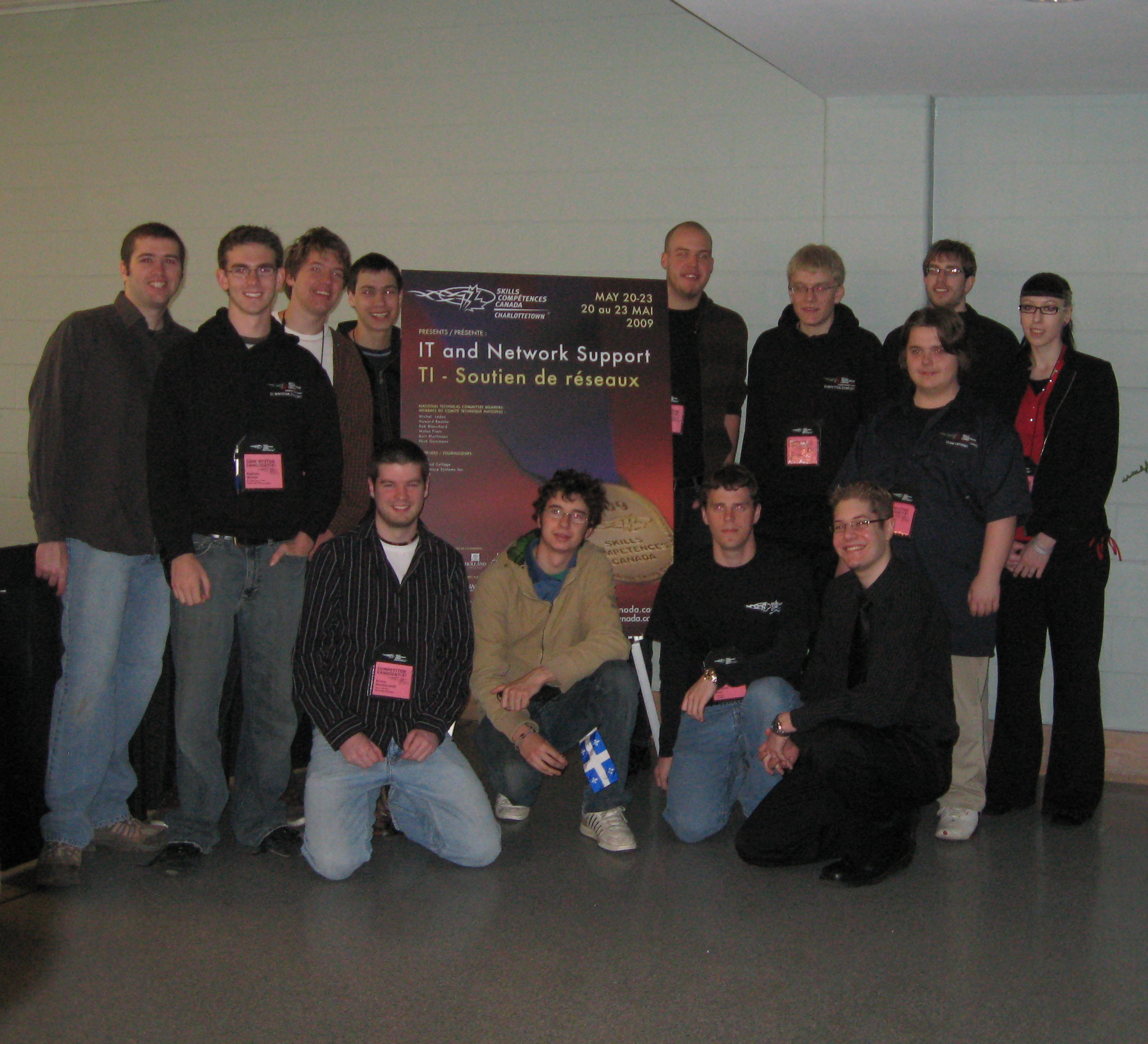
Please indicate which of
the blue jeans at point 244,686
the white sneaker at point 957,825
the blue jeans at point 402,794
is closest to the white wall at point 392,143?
the white sneaker at point 957,825

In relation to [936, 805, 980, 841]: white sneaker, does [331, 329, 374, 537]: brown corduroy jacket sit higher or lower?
higher

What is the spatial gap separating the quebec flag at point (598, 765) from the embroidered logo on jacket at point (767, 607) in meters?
0.60

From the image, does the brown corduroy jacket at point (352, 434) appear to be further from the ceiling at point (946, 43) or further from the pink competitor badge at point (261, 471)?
the ceiling at point (946, 43)

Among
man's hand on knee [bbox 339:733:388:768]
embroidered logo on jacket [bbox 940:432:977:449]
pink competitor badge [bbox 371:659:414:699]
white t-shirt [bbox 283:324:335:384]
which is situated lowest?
man's hand on knee [bbox 339:733:388:768]

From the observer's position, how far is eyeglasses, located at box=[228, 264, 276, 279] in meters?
3.15

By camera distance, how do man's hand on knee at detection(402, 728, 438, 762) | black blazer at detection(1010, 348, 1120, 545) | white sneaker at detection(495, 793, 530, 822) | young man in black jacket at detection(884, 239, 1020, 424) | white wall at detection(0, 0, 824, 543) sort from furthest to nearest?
white wall at detection(0, 0, 824, 543)
young man in black jacket at detection(884, 239, 1020, 424)
white sneaker at detection(495, 793, 530, 822)
black blazer at detection(1010, 348, 1120, 545)
man's hand on knee at detection(402, 728, 438, 762)

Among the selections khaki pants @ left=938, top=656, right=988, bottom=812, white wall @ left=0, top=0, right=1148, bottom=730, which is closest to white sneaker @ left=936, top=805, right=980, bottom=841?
khaki pants @ left=938, top=656, right=988, bottom=812

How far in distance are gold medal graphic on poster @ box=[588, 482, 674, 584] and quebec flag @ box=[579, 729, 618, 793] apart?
0.63 m

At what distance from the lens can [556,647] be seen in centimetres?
360

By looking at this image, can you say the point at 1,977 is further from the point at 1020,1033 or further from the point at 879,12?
the point at 879,12

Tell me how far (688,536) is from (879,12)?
175 centimetres

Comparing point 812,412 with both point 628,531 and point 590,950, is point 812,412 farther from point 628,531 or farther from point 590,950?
point 590,950

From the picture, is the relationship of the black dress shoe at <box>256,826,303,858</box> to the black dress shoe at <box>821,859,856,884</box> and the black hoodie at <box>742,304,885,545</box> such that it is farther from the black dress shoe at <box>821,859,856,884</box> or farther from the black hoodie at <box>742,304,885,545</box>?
the black hoodie at <box>742,304,885,545</box>

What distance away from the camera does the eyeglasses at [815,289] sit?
3854mm
